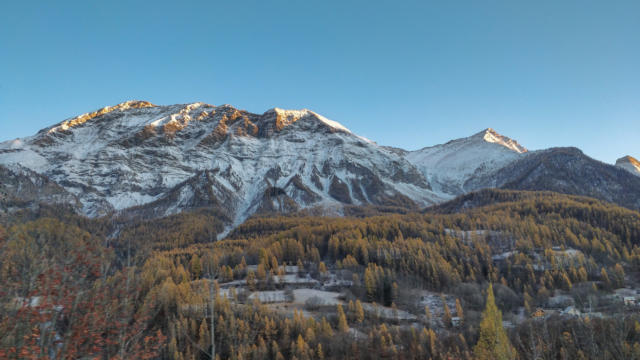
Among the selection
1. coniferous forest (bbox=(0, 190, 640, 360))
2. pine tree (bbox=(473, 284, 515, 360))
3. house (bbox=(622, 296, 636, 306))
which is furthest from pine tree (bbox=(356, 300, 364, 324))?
house (bbox=(622, 296, 636, 306))

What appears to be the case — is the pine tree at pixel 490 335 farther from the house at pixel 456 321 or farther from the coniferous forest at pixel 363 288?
the house at pixel 456 321

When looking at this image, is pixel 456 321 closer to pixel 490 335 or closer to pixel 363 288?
pixel 363 288

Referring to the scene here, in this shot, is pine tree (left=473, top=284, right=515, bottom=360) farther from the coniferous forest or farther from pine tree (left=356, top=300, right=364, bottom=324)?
pine tree (left=356, top=300, right=364, bottom=324)

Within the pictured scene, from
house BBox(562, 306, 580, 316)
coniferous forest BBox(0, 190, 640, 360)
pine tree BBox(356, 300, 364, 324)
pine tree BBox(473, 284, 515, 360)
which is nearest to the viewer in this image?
coniferous forest BBox(0, 190, 640, 360)

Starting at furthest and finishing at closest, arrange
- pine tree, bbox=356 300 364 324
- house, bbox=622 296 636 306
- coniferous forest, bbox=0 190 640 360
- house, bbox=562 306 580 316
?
house, bbox=622 296 636 306 → house, bbox=562 306 580 316 → pine tree, bbox=356 300 364 324 → coniferous forest, bbox=0 190 640 360

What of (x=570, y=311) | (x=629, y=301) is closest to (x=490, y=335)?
(x=570, y=311)

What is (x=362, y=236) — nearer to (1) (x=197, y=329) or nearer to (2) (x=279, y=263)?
(2) (x=279, y=263)

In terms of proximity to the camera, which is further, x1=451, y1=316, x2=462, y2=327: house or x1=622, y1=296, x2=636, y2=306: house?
x1=622, y1=296, x2=636, y2=306: house

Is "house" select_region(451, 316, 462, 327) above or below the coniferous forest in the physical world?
below
